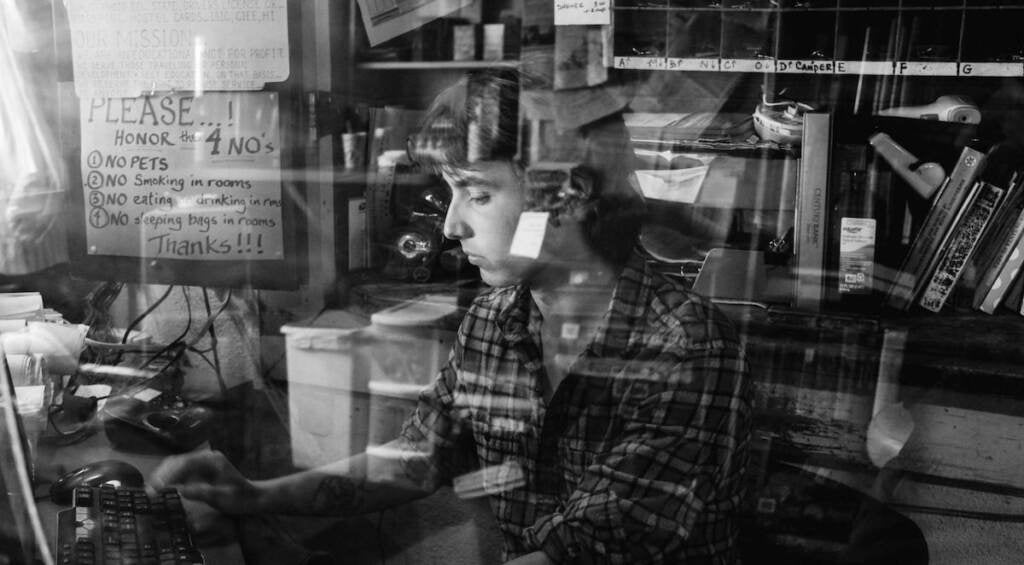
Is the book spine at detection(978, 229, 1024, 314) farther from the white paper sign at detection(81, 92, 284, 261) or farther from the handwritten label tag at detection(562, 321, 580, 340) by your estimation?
the white paper sign at detection(81, 92, 284, 261)

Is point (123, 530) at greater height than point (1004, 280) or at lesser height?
lesser

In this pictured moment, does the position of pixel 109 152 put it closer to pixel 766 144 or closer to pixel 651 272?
pixel 651 272

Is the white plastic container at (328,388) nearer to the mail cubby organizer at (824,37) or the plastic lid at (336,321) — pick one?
the plastic lid at (336,321)

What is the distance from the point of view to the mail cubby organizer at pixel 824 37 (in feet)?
4.18

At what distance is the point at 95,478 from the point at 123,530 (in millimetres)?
180

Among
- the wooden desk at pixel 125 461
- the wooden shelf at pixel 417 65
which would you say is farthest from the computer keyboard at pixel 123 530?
the wooden shelf at pixel 417 65

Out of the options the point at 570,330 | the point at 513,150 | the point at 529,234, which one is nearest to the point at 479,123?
the point at 513,150

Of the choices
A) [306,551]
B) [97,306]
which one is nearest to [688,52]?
[306,551]

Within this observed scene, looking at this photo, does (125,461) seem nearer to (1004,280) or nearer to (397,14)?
(397,14)

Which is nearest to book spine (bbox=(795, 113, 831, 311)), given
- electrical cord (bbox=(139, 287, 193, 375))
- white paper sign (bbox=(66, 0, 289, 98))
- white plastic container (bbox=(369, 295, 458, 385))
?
white plastic container (bbox=(369, 295, 458, 385))

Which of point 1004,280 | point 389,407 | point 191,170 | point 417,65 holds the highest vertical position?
point 417,65

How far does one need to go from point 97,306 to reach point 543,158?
0.88 meters

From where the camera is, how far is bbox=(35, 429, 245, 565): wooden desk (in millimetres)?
1016

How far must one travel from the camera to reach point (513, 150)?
1.16 meters
